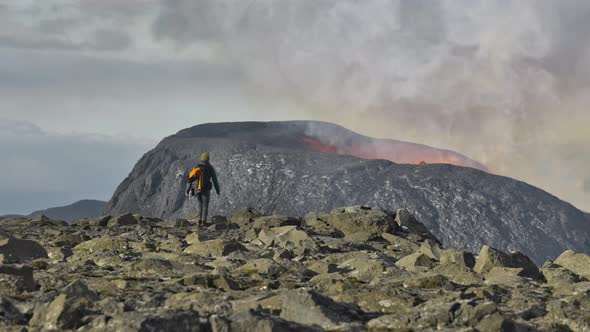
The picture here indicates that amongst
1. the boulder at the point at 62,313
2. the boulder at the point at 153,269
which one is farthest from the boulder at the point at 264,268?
the boulder at the point at 62,313

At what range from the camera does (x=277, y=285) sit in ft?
60.0

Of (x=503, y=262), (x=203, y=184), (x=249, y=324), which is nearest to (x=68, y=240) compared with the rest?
(x=203, y=184)

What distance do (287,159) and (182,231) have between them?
88.2 meters

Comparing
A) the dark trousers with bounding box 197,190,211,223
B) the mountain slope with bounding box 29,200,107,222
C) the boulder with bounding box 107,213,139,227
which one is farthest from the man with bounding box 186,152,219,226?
the mountain slope with bounding box 29,200,107,222

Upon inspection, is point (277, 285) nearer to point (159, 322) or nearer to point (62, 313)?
point (62, 313)

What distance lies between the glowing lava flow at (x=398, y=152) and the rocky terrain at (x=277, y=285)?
4628 inches

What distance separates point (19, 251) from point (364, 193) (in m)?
88.8

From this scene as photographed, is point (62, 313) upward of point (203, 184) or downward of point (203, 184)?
downward

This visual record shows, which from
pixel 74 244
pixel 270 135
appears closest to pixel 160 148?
pixel 270 135

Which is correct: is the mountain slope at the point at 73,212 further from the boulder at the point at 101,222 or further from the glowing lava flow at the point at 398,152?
the boulder at the point at 101,222

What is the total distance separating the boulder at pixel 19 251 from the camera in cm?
2308

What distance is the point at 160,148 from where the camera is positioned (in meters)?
136

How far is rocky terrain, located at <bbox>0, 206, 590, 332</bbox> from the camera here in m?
12.8

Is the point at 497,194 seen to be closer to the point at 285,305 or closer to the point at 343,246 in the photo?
the point at 343,246
